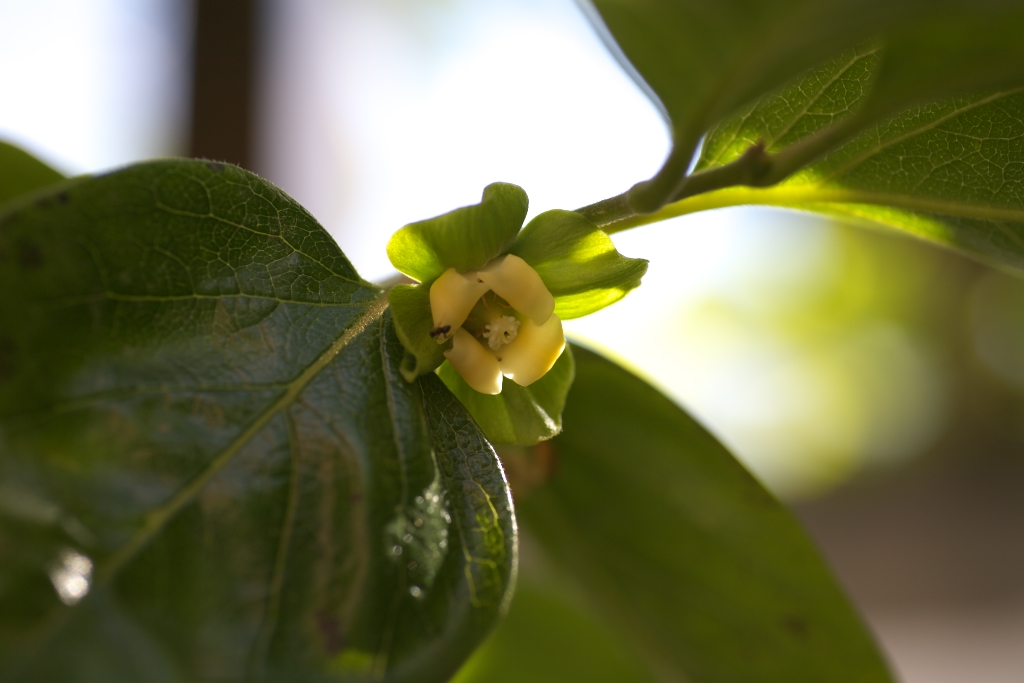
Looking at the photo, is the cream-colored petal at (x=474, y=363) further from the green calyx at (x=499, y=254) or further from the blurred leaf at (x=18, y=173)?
the blurred leaf at (x=18, y=173)

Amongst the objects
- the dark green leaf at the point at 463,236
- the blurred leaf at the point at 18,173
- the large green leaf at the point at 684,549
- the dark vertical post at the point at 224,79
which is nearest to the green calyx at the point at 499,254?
the dark green leaf at the point at 463,236

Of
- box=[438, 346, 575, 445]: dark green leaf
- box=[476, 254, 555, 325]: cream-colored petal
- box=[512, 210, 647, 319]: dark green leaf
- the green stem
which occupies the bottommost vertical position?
box=[438, 346, 575, 445]: dark green leaf

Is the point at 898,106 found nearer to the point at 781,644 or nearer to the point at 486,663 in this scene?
the point at 781,644

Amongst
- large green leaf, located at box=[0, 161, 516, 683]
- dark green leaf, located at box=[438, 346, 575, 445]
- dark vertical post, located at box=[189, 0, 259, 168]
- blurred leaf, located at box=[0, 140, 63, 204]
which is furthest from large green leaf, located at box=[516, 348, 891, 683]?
dark vertical post, located at box=[189, 0, 259, 168]

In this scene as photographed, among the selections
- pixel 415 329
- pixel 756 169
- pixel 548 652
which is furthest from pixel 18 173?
pixel 548 652

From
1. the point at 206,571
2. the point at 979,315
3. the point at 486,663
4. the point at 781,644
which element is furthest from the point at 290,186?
the point at 979,315

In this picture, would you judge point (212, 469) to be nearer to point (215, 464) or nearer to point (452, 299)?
point (215, 464)

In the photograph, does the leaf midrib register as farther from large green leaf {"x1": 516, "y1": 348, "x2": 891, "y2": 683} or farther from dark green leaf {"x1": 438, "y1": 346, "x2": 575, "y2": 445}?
large green leaf {"x1": 516, "y1": 348, "x2": 891, "y2": 683}
